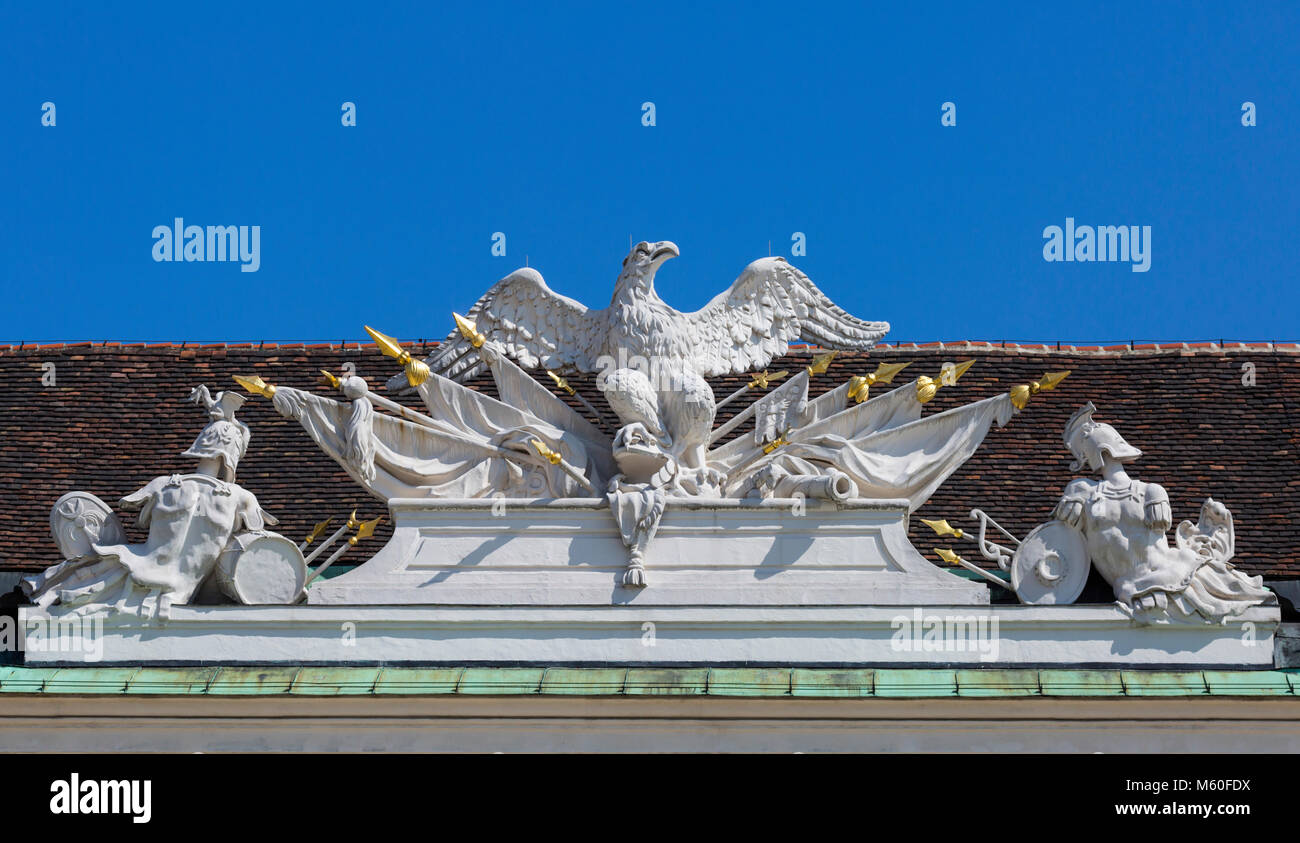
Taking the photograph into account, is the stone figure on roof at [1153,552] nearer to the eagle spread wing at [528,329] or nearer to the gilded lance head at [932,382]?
the gilded lance head at [932,382]

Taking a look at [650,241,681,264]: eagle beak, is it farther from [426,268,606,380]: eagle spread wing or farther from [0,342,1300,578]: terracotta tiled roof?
[0,342,1300,578]: terracotta tiled roof

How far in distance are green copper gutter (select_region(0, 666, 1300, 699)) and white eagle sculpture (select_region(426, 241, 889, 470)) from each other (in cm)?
200

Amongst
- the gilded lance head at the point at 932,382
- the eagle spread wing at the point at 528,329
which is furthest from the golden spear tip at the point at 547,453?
the gilded lance head at the point at 932,382

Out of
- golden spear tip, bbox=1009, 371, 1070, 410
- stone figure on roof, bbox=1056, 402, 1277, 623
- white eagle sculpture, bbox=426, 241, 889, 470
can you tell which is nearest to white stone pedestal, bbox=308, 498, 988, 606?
white eagle sculpture, bbox=426, 241, 889, 470

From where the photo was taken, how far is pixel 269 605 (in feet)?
65.7

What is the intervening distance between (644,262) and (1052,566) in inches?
157

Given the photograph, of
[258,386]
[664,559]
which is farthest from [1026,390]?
[258,386]

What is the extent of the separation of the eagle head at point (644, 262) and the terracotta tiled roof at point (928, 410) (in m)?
4.23

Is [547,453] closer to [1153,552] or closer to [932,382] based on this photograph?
[932,382]

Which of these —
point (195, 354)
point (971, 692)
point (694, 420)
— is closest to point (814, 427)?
point (694, 420)

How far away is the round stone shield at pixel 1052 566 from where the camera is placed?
2003 cm

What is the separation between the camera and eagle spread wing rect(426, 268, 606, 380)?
69.6 feet

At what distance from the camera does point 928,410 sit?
2548cm
